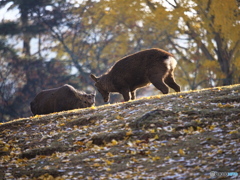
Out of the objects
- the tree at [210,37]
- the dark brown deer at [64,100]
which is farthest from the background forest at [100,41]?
the dark brown deer at [64,100]

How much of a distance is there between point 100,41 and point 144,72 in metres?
29.6

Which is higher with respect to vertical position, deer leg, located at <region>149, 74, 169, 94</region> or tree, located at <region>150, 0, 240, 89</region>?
tree, located at <region>150, 0, 240, 89</region>

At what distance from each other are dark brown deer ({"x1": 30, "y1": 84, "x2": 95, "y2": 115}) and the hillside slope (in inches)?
227

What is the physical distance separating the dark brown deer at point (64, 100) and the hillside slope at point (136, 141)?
5761mm

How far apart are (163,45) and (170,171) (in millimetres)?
32622

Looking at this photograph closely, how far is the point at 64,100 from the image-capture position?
19797mm

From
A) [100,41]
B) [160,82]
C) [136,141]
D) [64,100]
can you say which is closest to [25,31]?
[100,41]

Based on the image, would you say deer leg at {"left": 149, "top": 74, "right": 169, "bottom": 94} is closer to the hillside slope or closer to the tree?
the hillside slope

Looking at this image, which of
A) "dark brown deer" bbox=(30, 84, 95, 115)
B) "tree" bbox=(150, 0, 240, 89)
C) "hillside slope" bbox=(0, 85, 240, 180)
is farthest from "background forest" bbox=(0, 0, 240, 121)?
"hillside slope" bbox=(0, 85, 240, 180)

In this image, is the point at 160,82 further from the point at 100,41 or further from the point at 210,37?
the point at 100,41

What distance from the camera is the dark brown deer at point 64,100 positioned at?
1959cm

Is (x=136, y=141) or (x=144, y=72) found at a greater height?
(x=144, y=72)

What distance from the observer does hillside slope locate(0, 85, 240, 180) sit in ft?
29.1

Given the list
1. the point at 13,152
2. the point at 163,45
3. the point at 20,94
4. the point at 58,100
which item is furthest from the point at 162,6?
the point at 13,152
